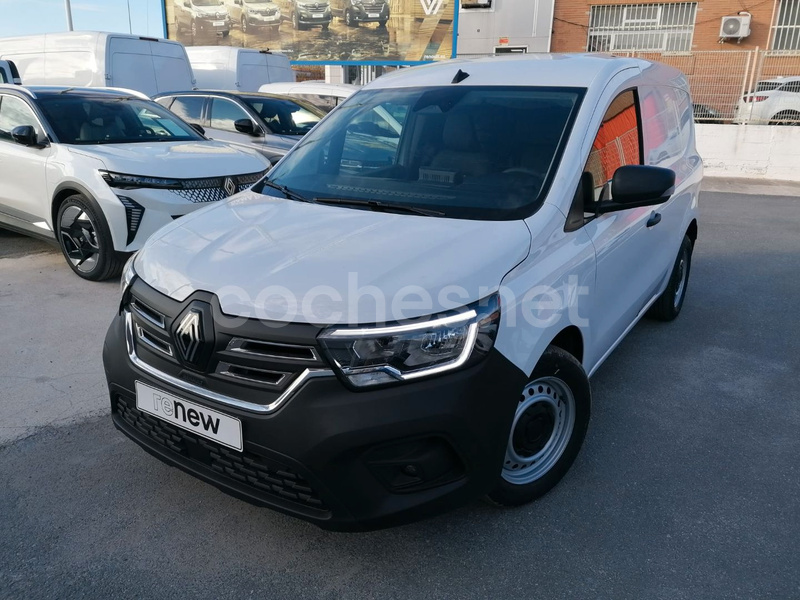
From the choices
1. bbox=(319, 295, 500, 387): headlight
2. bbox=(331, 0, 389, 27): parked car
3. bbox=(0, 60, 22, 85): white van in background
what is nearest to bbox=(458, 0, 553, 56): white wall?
bbox=(331, 0, 389, 27): parked car

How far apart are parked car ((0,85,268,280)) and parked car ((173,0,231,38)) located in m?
18.3

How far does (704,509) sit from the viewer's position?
108 inches

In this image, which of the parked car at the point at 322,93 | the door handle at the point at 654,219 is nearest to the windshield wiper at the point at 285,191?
the door handle at the point at 654,219

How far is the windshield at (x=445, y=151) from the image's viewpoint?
2.80 m

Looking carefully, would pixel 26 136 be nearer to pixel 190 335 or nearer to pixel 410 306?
pixel 190 335

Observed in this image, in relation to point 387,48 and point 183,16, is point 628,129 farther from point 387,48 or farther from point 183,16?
point 183,16

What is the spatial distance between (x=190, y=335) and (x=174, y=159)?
4.06 m

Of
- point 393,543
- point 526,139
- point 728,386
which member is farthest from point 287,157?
point 728,386

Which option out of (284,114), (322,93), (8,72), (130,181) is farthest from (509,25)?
(130,181)

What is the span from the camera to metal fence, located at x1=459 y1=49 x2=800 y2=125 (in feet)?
43.9

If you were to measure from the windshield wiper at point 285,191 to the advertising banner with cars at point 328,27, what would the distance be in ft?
59.5

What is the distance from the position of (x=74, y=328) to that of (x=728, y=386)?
14.7 feet

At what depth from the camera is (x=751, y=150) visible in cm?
1402

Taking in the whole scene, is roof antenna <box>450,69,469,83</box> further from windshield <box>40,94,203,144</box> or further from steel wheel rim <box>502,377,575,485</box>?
windshield <box>40,94,203,144</box>
